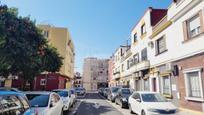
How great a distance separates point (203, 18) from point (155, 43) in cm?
800

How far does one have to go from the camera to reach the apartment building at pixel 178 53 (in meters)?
13.2

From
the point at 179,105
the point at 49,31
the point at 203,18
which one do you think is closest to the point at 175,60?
the point at 179,105

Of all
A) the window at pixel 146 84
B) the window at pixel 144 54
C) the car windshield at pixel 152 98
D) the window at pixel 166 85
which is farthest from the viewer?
the window at pixel 144 54

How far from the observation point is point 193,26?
1390cm

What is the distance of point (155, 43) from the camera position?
804 inches

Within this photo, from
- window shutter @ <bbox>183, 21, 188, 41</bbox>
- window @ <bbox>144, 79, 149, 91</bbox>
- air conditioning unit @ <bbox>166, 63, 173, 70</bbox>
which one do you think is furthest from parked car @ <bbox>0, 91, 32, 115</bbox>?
window @ <bbox>144, 79, 149, 91</bbox>

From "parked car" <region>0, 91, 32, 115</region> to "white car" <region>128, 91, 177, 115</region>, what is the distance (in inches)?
259

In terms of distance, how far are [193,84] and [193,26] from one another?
3868 millimetres

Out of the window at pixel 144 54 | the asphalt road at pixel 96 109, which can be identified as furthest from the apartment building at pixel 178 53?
the asphalt road at pixel 96 109

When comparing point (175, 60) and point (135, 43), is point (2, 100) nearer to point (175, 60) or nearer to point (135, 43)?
point (175, 60)

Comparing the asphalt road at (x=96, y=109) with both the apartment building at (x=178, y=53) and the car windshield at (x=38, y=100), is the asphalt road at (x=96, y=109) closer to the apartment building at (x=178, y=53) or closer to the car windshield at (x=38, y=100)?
the apartment building at (x=178, y=53)

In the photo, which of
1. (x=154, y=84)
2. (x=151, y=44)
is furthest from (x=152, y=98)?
(x=151, y=44)

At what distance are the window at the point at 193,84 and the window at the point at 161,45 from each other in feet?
15.1

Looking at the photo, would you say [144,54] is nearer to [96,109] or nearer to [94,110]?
[96,109]
